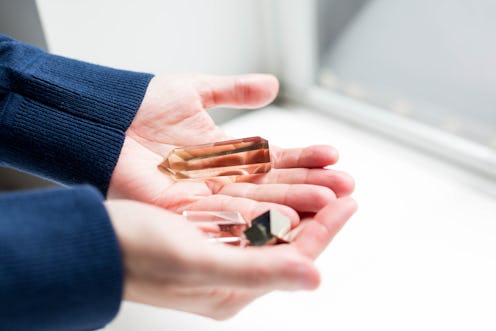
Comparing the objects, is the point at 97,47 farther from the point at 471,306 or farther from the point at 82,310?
the point at 471,306

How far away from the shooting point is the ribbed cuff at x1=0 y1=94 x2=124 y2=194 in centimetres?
82

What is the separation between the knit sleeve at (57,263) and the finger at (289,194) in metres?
0.24

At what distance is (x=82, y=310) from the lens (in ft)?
1.93

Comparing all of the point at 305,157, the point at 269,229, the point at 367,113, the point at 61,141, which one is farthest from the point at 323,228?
the point at 367,113

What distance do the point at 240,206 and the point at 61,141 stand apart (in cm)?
29

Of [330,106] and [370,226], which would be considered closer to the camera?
[370,226]

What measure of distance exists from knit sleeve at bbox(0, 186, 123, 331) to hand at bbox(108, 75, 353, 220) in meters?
0.21

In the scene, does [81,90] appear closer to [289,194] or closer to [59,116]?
[59,116]

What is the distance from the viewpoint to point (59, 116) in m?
0.84

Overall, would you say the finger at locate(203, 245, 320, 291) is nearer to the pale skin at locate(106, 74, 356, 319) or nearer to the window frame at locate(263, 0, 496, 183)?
the pale skin at locate(106, 74, 356, 319)

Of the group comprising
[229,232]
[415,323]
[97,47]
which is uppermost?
[97,47]

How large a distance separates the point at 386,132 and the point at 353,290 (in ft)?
1.34

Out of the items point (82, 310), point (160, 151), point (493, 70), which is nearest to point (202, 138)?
point (160, 151)

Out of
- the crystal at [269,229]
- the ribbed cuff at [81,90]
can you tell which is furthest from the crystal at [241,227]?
the ribbed cuff at [81,90]
